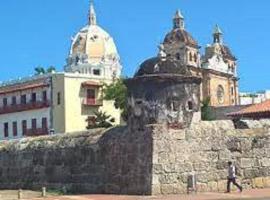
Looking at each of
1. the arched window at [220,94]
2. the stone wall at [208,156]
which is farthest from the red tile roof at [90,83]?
the stone wall at [208,156]

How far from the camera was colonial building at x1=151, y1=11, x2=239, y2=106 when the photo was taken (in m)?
96.8

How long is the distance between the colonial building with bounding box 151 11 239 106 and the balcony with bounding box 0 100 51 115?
67.0 ft

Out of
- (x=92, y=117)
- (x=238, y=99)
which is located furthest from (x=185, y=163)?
(x=238, y=99)

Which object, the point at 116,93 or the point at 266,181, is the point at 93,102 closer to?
the point at 116,93

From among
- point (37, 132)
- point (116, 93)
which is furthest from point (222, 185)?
point (37, 132)

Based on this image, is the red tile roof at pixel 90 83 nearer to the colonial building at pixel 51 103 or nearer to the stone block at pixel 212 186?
the colonial building at pixel 51 103

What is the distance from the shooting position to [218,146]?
74.9 feet

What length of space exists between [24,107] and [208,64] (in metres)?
29.3

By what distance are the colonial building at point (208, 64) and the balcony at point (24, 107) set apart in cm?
2043

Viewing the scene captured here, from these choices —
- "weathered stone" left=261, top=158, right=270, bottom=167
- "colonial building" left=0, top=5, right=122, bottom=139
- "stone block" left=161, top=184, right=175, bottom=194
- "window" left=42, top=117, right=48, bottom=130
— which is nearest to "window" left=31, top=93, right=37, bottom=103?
"colonial building" left=0, top=5, right=122, bottom=139

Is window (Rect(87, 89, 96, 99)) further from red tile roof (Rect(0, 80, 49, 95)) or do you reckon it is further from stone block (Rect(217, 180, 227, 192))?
stone block (Rect(217, 180, 227, 192))

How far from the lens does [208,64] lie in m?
100

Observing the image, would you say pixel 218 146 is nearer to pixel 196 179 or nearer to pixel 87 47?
pixel 196 179

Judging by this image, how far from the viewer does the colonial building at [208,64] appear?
318 feet
